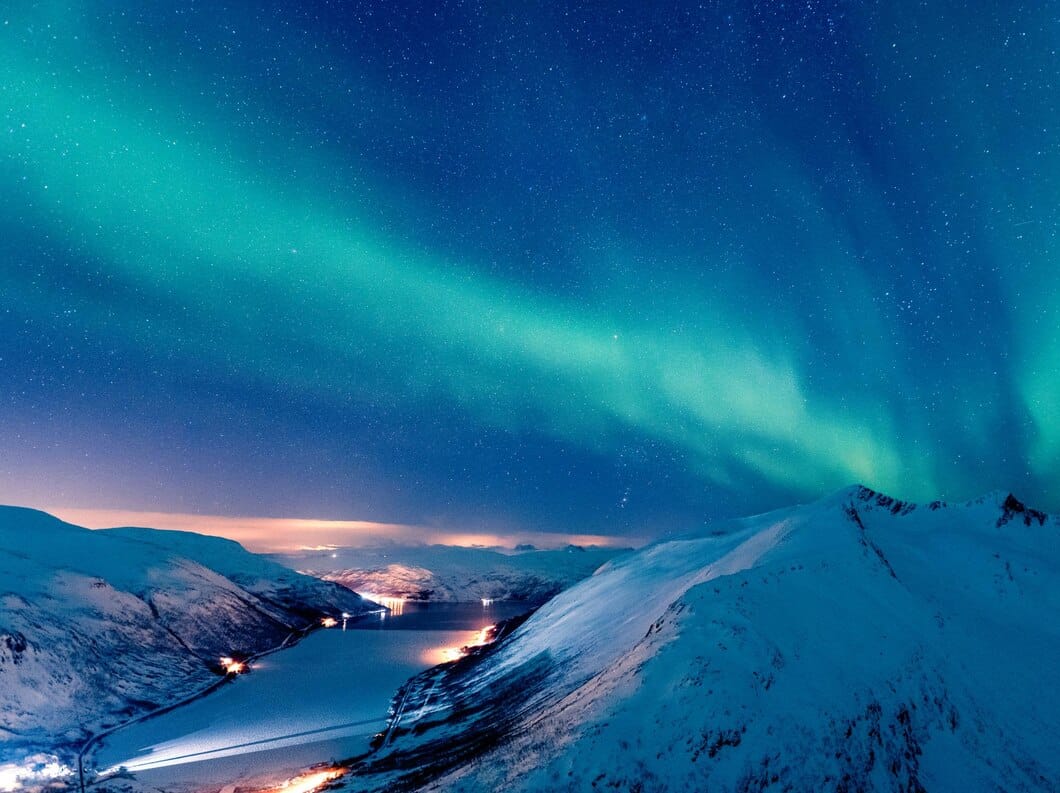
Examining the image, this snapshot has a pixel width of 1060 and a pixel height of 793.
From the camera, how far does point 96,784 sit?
51.1 metres

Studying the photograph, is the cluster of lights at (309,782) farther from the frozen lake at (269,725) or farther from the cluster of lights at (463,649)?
the cluster of lights at (463,649)

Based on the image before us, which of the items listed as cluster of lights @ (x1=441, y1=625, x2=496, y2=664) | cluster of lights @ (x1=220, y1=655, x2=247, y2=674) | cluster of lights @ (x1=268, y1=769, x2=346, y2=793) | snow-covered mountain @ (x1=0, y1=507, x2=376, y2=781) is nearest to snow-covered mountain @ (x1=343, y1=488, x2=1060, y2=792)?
cluster of lights @ (x1=268, y1=769, x2=346, y2=793)

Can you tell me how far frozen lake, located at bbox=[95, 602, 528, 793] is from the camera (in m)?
52.7

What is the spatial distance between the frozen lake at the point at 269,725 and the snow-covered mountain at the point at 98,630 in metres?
7.69

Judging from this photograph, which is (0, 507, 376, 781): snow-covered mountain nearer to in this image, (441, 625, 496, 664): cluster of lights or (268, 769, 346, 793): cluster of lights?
(268, 769, 346, 793): cluster of lights

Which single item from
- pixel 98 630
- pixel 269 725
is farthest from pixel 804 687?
pixel 98 630

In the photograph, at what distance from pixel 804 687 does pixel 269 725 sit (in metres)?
62.8

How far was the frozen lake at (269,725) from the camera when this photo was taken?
52.7 meters

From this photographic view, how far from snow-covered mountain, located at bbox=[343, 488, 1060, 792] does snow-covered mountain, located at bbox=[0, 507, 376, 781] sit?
145 ft

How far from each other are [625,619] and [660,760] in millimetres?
39218

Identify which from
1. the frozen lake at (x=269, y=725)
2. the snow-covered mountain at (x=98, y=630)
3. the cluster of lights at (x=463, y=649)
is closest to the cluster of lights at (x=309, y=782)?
the frozen lake at (x=269, y=725)

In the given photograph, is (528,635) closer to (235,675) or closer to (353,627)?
(235,675)

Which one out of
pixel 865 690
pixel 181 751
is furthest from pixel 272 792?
pixel 865 690

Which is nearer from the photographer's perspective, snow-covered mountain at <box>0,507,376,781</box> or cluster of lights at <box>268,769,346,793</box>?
cluster of lights at <box>268,769,346,793</box>
